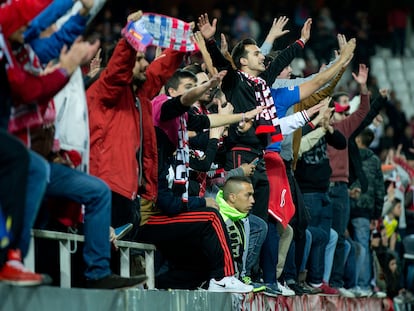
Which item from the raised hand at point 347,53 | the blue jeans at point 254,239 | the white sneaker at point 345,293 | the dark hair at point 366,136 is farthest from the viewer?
the dark hair at point 366,136

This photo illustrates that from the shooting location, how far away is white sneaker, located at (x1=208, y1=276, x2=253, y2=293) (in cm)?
969

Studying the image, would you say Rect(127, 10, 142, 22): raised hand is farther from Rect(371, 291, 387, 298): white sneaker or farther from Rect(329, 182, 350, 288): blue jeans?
Rect(371, 291, 387, 298): white sneaker

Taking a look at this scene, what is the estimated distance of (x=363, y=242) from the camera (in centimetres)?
1466

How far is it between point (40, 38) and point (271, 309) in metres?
4.53

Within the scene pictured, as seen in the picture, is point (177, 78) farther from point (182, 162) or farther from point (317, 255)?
point (317, 255)

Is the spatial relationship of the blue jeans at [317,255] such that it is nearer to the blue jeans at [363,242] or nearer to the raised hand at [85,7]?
the blue jeans at [363,242]

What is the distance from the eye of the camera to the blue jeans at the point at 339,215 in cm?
1336

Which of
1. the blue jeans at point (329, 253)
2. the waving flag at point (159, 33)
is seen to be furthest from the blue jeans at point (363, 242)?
the waving flag at point (159, 33)

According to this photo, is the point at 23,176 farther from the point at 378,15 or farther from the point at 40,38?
the point at 378,15

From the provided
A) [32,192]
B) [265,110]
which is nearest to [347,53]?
[265,110]

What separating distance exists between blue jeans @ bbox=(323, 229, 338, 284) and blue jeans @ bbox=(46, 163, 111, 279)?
621 cm

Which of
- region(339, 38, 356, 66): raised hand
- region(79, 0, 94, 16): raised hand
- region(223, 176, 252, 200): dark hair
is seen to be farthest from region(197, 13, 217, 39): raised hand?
region(79, 0, 94, 16): raised hand

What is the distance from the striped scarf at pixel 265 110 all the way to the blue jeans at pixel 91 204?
143 inches

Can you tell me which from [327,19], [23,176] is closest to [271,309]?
[23,176]
